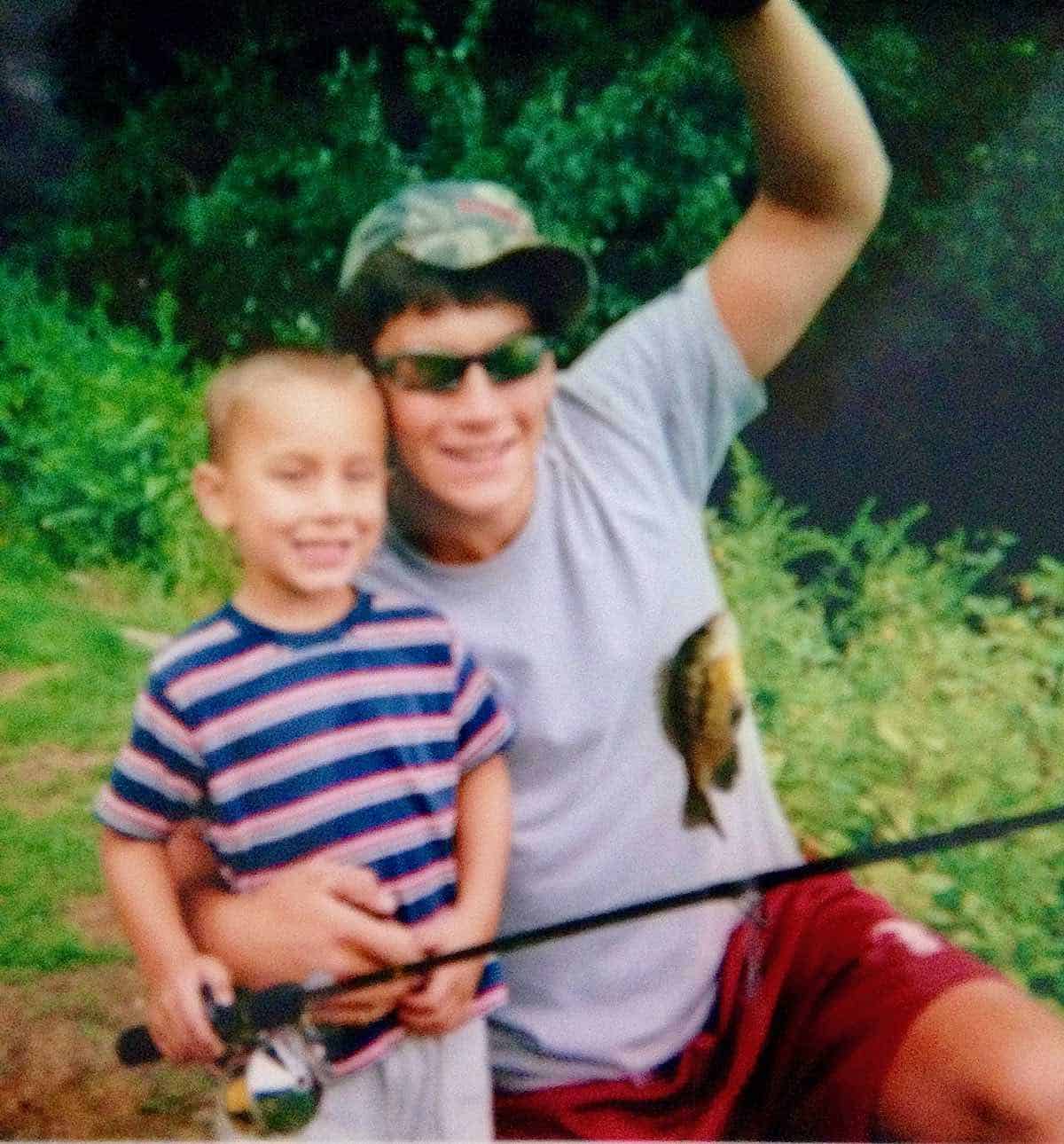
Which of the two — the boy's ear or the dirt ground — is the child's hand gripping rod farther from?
the boy's ear

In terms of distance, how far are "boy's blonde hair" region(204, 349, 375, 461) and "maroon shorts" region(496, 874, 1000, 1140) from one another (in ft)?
3.09

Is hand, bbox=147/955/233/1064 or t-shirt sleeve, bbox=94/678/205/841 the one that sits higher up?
t-shirt sleeve, bbox=94/678/205/841

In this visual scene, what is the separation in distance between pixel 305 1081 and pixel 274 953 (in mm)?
188

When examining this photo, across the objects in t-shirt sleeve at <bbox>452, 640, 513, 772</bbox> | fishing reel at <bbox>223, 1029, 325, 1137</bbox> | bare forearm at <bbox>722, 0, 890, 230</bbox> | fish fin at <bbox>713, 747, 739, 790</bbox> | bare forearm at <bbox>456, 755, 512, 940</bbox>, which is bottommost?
fishing reel at <bbox>223, 1029, 325, 1137</bbox>

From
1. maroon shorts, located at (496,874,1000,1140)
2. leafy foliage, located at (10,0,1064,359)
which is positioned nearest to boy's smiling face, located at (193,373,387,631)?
leafy foliage, located at (10,0,1064,359)

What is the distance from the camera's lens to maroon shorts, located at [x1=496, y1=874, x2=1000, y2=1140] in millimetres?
1812

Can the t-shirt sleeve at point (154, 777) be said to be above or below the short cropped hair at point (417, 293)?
below

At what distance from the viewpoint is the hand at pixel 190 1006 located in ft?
5.84

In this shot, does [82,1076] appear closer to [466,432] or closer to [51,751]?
[51,751]

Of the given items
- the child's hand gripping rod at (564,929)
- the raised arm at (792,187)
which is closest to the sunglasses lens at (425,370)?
the raised arm at (792,187)

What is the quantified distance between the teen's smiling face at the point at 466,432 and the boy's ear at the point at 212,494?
0.76ft

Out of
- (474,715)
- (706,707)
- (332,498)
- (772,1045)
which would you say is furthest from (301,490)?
(772,1045)

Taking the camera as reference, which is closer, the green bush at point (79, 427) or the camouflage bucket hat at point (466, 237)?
the camouflage bucket hat at point (466, 237)

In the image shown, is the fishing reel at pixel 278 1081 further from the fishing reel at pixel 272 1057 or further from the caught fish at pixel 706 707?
the caught fish at pixel 706 707
